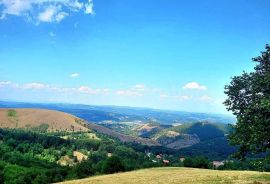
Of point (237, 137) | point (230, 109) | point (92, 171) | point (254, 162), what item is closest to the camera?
point (254, 162)

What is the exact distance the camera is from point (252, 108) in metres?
41.3

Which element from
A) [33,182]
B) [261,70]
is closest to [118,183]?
[261,70]

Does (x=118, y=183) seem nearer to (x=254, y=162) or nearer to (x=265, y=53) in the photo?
(x=254, y=162)

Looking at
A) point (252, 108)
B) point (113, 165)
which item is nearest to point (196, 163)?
point (113, 165)

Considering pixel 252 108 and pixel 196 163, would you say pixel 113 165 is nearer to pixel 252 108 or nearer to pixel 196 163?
pixel 196 163

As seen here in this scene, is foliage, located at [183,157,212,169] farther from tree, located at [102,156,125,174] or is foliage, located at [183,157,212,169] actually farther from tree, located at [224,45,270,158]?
tree, located at [224,45,270,158]

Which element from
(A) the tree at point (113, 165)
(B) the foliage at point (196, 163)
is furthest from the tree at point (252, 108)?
(B) the foliage at point (196, 163)

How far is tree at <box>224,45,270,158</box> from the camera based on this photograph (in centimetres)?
3956

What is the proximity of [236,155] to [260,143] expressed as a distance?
18.4 feet

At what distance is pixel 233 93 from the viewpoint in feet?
150

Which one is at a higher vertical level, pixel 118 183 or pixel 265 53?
pixel 265 53

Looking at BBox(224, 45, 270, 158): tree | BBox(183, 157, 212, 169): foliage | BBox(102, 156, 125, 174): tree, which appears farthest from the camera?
BBox(183, 157, 212, 169): foliage

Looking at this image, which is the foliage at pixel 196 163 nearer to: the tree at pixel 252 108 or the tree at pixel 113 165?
the tree at pixel 113 165

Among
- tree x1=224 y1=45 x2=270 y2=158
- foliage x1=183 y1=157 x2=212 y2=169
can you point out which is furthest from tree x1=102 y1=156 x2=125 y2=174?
tree x1=224 y1=45 x2=270 y2=158
